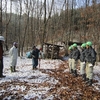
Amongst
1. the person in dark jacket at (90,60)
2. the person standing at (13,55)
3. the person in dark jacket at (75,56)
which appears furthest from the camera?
the person standing at (13,55)

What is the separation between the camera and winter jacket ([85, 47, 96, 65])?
31.9ft

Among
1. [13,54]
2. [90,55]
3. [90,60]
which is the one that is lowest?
[90,60]

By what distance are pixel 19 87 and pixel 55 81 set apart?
7.30 ft

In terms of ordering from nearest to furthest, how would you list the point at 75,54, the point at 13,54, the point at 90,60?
the point at 90,60, the point at 75,54, the point at 13,54

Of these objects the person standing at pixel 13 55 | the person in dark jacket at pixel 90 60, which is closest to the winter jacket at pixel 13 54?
the person standing at pixel 13 55

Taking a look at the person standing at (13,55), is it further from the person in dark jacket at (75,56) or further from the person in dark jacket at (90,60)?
the person in dark jacket at (90,60)

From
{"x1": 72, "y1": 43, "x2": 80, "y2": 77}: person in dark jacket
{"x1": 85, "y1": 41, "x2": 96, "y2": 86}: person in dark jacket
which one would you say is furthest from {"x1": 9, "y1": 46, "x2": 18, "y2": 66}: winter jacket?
{"x1": 85, "y1": 41, "x2": 96, "y2": 86}: person in dark jacket

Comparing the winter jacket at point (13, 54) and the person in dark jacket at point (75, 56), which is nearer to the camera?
the person in dark jacket at point (75, 56)

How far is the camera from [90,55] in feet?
32.6

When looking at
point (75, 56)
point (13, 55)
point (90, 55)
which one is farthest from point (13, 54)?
point (90, 55)

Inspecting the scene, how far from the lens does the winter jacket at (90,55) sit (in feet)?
31.9

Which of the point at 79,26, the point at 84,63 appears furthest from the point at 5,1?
the point at 84,63

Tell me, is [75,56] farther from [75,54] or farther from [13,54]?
[13,54]

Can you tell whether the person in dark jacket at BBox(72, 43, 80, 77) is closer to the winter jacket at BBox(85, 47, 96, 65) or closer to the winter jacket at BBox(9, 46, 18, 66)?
the winter jacket at BBox(85, 47, 96, 65)
